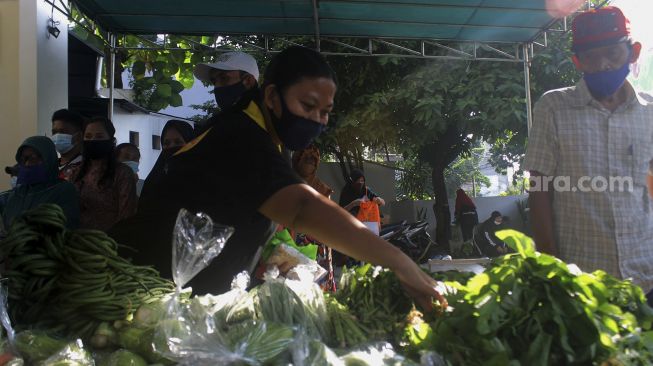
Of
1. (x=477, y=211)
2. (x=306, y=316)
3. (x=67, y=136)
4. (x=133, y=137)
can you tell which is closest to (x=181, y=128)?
(x=67, y=136)

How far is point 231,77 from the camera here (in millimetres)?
3490

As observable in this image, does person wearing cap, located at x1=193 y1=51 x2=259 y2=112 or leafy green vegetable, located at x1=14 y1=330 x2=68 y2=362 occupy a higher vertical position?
person wearing cap, located at x1=193 y1=51 x2=259 y2=112

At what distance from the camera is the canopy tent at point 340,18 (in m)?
5.12

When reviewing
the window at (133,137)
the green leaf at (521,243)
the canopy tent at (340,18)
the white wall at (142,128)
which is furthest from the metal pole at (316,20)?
the window at (133,137)

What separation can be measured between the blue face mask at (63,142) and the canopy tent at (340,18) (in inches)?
65.8

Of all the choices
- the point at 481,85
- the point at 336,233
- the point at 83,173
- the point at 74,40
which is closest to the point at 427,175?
the point at 481,85

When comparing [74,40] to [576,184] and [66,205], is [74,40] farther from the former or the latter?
[576,184]

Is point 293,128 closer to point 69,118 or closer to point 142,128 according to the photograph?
point 69,118

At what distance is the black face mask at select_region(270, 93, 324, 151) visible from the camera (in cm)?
183

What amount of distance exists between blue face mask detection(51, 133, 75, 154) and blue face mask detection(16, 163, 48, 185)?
2.82ft

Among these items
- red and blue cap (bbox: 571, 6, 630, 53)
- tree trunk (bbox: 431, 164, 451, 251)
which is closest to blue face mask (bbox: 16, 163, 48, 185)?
red and blue cap (bbox: 571, 6, 630, 53)

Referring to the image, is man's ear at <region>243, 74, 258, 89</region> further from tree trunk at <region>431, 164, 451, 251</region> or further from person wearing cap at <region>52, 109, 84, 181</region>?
tree trunk at <region>431, 164, 451, 251</region>

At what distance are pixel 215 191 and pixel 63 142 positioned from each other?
305 centimetres

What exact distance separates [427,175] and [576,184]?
56.9 ft
